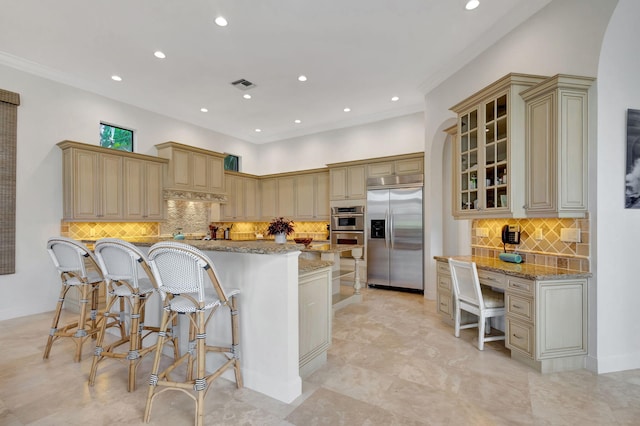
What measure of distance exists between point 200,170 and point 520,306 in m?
5.65

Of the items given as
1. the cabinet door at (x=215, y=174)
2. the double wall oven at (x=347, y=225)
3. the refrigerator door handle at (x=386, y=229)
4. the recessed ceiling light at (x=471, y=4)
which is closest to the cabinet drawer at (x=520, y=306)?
Answer: the refrigerator door handle at (x=386, y=229)

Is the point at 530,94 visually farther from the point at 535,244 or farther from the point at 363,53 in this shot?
the point at 363,53

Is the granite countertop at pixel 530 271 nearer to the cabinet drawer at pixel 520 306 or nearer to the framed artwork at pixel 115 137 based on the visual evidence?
the cabinet drawer at pixel 520 306

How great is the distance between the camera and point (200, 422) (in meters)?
1.73

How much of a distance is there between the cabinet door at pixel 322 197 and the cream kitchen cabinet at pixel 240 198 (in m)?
1.77

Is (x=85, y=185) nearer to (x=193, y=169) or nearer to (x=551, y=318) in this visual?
(x=193, y=169)

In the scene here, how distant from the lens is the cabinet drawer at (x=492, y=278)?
277 cm

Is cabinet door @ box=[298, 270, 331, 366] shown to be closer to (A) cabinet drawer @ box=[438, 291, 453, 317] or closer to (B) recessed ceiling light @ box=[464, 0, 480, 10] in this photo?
(A) cabinet drawer @ box=[438, 291, 453, 317]

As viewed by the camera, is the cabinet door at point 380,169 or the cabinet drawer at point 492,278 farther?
the cabinet door at point 380,169

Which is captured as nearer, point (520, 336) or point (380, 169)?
point (520, 336)

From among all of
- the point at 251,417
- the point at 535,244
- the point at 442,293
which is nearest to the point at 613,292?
the point at 535,244

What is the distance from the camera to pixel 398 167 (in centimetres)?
545

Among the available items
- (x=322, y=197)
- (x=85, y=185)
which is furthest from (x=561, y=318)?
(x=85, y=185)

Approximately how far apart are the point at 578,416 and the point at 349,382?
150 centimetres
